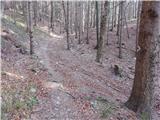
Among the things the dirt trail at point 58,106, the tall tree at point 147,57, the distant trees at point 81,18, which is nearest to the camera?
the dirt trail at point 58,106

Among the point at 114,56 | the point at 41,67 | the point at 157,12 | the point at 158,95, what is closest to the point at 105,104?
the point at 157,12

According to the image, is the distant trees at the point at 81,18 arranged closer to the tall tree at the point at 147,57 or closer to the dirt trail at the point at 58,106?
the dirt trail at the point at 58,106

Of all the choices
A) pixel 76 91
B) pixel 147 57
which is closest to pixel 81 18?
pixel 76 91

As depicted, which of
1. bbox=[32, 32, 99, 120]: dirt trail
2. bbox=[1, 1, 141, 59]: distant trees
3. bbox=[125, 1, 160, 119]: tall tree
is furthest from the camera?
bbox=[1, 1, 141, 59]: distant trees

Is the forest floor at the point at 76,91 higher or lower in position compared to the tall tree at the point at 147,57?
lower

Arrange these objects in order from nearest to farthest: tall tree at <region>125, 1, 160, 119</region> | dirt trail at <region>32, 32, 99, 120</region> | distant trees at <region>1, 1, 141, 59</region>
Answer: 1. dirt trail at <region>32, 32, 99, 120</region>
2. tall tree at <region>125, 1, 160, 119</region>
3. distant trees at <region>1, 1, 141, 59</region>

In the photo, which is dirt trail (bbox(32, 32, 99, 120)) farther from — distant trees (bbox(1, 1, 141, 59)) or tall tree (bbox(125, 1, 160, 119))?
distant trees (bbox(1, 1, 141, 59))

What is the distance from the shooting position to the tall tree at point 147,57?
888 centimetres

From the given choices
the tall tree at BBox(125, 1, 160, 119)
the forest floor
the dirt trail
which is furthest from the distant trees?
the tall tree at BBox(125, 1, 160, 119)

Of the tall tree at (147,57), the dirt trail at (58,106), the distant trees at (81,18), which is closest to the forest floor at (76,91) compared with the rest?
the dirt trail at (58,106)

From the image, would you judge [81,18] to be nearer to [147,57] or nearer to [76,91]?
[76,91]

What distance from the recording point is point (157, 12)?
346 inches

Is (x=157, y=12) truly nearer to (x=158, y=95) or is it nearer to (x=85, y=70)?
(x=158, y=95)

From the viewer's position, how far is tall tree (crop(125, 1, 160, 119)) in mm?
8883
